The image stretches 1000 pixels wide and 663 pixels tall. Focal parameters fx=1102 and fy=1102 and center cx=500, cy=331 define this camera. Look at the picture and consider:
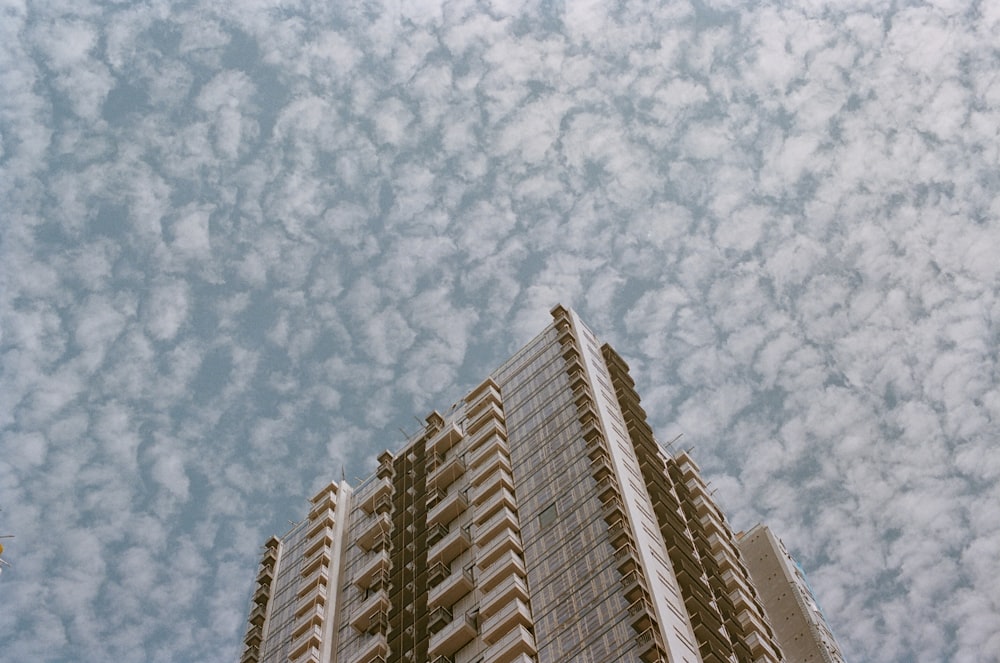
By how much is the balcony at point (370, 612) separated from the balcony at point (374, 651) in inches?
66.1

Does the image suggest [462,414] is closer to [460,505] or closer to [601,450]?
[460,505]

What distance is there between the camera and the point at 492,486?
2886 inches

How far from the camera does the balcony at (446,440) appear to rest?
8319cm

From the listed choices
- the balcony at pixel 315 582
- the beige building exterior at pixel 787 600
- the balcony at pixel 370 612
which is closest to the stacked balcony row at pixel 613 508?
the balcony at pixel 370 612

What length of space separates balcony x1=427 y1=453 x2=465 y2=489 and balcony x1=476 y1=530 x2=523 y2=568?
11.2 meters

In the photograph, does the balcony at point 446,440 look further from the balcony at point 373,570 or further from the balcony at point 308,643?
the balcony at point 308,643

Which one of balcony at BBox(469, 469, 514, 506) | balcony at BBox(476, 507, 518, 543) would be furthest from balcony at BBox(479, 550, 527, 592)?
balcony at BBox(469, 469, 514, 506)

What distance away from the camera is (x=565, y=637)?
59844mm

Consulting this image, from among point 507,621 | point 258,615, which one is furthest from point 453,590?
point 258,615

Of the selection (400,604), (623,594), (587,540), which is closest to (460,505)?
(400,604)

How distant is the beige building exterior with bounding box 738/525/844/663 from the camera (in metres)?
84.8

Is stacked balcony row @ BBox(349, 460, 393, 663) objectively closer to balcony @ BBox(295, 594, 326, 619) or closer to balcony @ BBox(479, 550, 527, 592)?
balcony @ BBox(295, 594, 326, 619)

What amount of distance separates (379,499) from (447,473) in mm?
7369

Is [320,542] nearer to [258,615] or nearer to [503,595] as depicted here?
[258,615]
